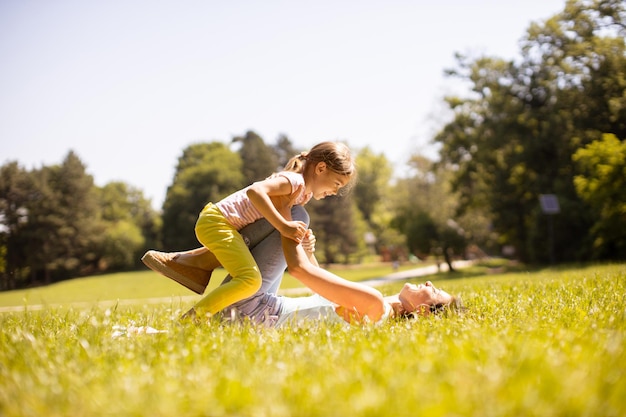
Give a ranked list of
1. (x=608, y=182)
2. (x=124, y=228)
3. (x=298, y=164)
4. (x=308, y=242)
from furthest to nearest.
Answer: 1. (x=124, y=228)
2. (x=608, y=182)
3. (x=298, y=164)
4. (x=308, y=242)

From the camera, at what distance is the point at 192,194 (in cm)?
5094

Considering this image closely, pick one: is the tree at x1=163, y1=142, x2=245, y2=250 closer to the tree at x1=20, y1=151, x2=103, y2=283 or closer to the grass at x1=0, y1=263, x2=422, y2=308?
the tree at x1=20, y1=151, x2=103, y2=283

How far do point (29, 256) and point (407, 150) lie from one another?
124ft

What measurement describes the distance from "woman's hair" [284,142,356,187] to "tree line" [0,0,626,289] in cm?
1013

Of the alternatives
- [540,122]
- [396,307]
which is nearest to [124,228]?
[540,122]

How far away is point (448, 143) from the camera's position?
1225 inches

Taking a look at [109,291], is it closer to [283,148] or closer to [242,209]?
[242,209]

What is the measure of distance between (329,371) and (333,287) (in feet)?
6.03

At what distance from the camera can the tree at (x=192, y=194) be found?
49.0m

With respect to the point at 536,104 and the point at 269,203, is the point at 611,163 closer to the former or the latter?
the point at 536,104

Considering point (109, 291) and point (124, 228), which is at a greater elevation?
point (124, 228)

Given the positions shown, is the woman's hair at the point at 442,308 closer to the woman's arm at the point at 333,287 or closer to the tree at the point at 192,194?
the woman's arm at the point at 333,287

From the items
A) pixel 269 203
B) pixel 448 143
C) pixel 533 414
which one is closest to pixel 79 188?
pixel 448 143

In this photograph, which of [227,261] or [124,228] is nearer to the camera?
[227,261]
